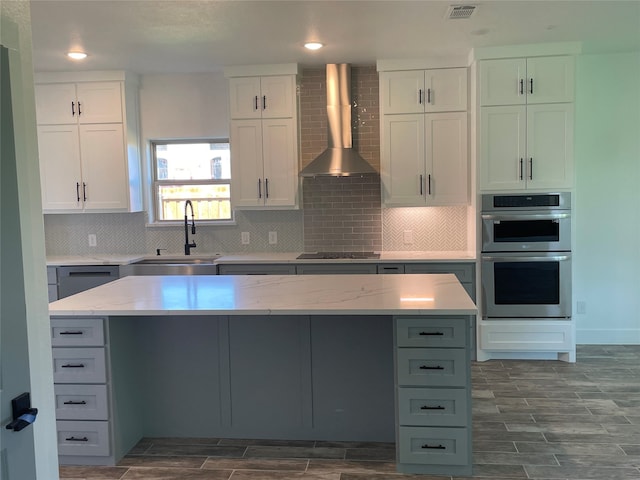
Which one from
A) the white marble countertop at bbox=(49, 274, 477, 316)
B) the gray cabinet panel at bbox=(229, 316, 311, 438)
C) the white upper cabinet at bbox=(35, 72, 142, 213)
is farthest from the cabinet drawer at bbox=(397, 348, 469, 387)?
the white upper cabinet at bbox=(35, 72, 142, 213)

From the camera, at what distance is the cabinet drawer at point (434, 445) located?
115 inches

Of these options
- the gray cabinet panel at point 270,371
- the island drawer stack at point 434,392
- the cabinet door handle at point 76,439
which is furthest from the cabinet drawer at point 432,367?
the cabinet door handle at point 76,439

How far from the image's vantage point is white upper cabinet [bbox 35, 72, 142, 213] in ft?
17.6

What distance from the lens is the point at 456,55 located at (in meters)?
5.01

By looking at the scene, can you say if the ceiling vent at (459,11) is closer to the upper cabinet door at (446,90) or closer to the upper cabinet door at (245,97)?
the upper cabinet door at (446,90)

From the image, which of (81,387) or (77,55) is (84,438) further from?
(77,55)

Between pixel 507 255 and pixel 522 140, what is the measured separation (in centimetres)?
98

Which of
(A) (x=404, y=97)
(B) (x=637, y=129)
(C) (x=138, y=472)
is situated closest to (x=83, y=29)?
(A) (x=404, y=97)

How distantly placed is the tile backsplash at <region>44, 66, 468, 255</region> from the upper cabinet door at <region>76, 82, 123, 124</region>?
1016 mm

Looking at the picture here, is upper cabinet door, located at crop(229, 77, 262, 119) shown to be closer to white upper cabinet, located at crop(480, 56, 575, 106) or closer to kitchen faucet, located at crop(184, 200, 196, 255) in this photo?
kitchen faucet, located at crop(184, 200, 196, 255)

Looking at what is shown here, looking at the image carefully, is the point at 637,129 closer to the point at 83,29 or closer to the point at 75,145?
the point at 83,29

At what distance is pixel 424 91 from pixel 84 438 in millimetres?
3824

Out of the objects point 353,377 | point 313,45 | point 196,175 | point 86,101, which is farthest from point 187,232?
point 353,377

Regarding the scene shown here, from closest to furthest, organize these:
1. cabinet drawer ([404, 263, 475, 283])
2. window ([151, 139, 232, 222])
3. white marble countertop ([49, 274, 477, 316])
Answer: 1. white marble countertop ([49, 274, 477, 316])
2. cabinet drawer ([404, 263, 475, 283])
3. window ([151, 139, 232, 222])
